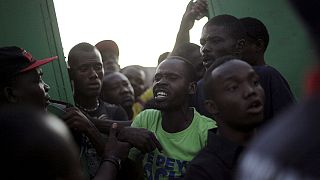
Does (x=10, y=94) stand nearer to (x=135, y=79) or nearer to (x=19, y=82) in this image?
(x=19, y=82)

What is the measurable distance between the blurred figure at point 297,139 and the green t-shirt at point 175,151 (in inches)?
76.6

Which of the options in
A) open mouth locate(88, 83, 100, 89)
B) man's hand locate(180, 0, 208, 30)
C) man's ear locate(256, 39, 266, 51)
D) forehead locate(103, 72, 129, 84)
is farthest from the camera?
forehead locate(103, 72, 129, 84)

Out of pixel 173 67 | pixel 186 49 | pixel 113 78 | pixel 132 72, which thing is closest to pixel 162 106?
pixel 173 67

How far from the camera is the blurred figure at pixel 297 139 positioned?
0.86 metres

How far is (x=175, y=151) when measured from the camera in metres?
2.94

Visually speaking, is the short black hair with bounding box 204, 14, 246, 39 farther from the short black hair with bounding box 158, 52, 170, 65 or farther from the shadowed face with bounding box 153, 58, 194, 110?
the short black hair with bounding box 158, 52, 170, 65

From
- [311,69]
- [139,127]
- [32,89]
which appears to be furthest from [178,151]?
[311,69]

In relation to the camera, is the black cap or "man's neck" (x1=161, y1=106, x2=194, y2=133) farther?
"man's neck" (x1=161, y1=106, x2=194, y2=133)

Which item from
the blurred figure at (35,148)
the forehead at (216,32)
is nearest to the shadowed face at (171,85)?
the forehead at (216,32)

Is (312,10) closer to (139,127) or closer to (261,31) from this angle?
(139,127)

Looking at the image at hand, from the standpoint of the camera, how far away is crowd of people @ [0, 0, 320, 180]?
91cm

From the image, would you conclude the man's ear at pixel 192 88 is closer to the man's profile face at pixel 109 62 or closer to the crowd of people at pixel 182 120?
the crowd of people at pixel 182 120

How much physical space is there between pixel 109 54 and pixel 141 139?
2978 millimetres

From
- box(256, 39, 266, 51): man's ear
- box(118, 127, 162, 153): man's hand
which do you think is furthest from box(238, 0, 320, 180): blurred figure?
box(256, 39, 266, 51): man's ear
